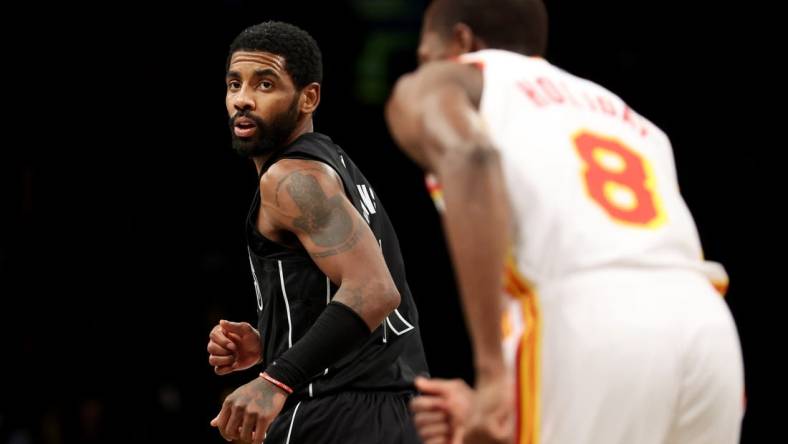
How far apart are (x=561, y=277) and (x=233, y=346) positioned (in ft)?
5.93

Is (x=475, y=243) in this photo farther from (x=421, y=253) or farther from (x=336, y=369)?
(x=421, y=253)

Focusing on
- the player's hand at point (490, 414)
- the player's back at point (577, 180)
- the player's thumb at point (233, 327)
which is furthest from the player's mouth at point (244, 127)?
the player's hand at point (490, 414)

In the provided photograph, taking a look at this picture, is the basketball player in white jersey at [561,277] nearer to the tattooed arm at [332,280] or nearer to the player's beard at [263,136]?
the tattooed arm at [332,280]

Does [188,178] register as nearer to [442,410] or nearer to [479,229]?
[442,410]

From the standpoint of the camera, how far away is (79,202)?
7.76 m

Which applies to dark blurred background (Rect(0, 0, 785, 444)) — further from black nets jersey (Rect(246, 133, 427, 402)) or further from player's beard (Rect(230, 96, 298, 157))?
black nets jersey (Rect(246, 133, 427, 402))

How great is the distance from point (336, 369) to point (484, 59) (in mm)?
1326

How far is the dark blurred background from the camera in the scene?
7.08 metres

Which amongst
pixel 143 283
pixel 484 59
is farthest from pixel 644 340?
pixel 143 283

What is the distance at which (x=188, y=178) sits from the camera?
777cm

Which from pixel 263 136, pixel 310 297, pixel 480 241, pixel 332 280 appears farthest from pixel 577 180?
pixel 263 136

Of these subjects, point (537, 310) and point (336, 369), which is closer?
point (537, 310)

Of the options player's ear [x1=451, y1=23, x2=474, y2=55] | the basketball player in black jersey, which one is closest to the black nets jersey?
the basketball player in black jersey

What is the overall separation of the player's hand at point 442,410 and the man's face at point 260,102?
1674mm
